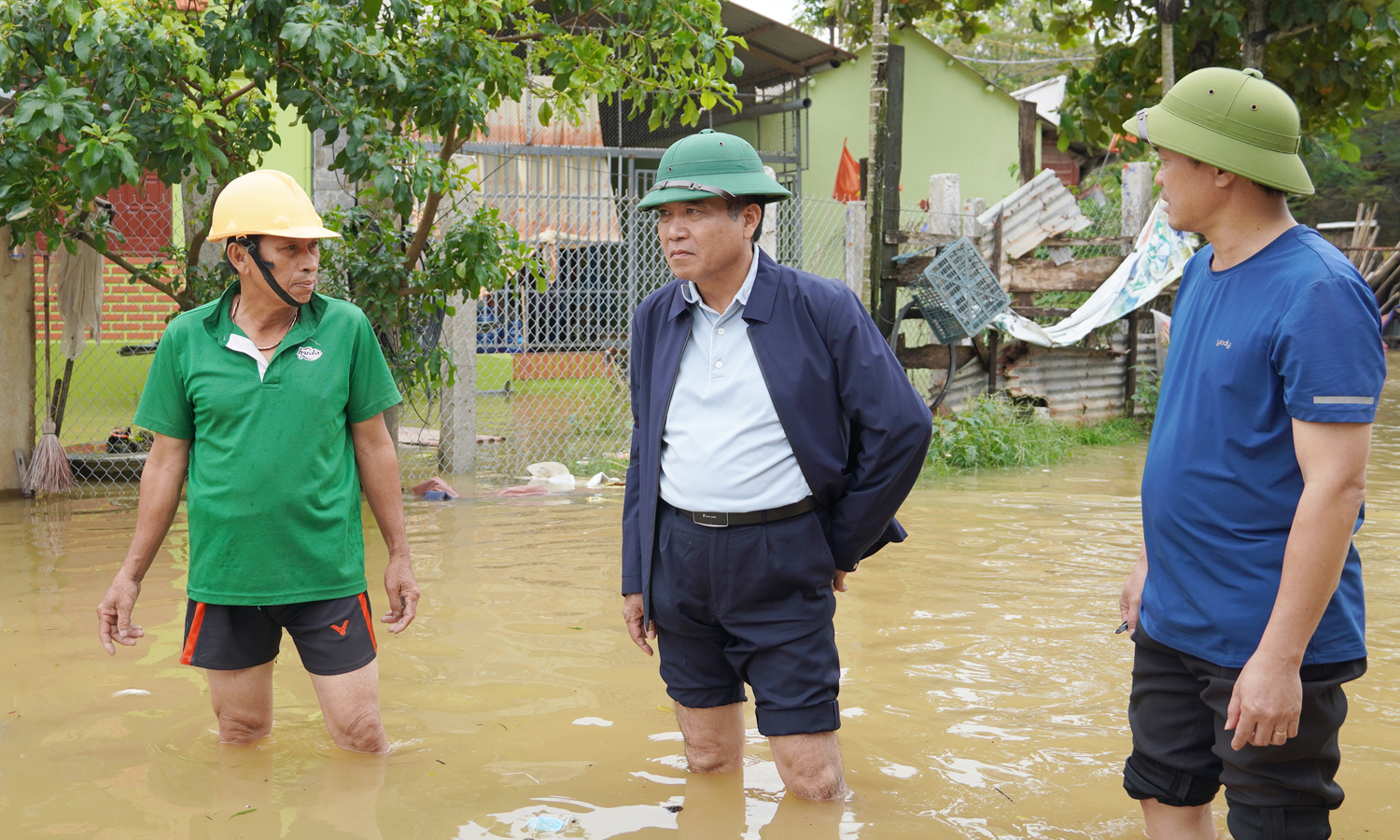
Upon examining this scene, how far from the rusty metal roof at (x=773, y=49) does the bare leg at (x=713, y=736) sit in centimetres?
1277

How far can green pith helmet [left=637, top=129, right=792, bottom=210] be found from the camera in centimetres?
289

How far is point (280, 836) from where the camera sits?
10.2 feet

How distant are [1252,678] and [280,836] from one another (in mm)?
2486

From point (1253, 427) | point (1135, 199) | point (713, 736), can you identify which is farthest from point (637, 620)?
point (1135, 199)

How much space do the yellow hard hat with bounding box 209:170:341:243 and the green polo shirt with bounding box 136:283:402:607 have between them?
0.84 feet

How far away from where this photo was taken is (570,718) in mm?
4051

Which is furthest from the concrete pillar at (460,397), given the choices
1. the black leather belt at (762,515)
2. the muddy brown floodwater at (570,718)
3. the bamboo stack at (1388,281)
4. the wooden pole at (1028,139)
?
the bamboo stack at (1388,281)

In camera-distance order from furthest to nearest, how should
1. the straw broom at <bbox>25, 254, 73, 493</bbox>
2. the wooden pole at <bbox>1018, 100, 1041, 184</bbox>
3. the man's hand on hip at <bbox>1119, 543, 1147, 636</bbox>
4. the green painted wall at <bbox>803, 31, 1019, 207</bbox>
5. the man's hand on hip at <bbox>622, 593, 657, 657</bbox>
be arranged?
1. the green painted wall at <bbox>803, 31, 1019, 207</bbox>
2. the wooden pole at <bbox>1018, 100, 1041, 184</bbox>
3. the straw broom at <bbox>25, 254, 73, 493</bbox>
4. the man's hand on hip at <bbox>622, 593, 657, 657</bbox>
5. the man's hand on hip at <bbox>1119, 543, 1147, 636</bbox>

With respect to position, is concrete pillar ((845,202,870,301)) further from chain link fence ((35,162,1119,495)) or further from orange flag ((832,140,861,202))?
orange flag ((832,140,861,202))

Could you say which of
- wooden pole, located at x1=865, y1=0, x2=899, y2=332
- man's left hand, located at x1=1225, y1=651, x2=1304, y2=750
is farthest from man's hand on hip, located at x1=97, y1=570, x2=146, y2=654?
wooden pole, located at x1=865, y1=0, x2=899, y2=332

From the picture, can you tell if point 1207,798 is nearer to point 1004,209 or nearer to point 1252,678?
point 1252,678

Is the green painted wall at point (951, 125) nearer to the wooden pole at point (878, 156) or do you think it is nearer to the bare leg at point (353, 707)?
the wooden pole at point (878, 156)

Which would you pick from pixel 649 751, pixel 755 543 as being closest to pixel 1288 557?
pixel 755 543

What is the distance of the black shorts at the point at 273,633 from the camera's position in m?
3.32
